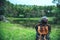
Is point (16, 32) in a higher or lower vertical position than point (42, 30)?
lower

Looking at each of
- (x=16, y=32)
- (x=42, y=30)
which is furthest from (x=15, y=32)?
(x=42, y=30)

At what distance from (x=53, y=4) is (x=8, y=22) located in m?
0.78

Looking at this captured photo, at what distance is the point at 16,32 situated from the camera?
11.9 feet

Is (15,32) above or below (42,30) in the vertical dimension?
below

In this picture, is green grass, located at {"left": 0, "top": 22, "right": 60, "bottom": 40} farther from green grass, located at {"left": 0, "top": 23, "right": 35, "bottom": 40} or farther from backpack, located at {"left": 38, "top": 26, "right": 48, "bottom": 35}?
backpack, located at {"left": 38, "top": 26, "right": 48, "bottom": 35}

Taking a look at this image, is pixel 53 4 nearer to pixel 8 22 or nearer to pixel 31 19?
pixel 31 19

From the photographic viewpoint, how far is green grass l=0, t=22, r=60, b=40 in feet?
11.9

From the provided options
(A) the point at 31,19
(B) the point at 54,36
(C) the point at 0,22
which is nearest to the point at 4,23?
(C) the point at 0,22

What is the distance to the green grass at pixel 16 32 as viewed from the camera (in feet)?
11.9

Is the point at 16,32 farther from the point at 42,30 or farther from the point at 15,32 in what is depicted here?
the point at 42,30

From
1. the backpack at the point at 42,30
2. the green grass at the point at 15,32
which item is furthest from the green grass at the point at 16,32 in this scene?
the backpack at the point at 42,30

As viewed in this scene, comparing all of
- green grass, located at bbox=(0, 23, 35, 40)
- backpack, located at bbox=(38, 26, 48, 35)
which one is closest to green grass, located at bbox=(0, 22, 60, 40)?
green grass, located at bbox=(0, 23, 35, 40)

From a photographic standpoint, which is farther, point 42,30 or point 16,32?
point 16,32

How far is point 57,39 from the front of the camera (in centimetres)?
364
